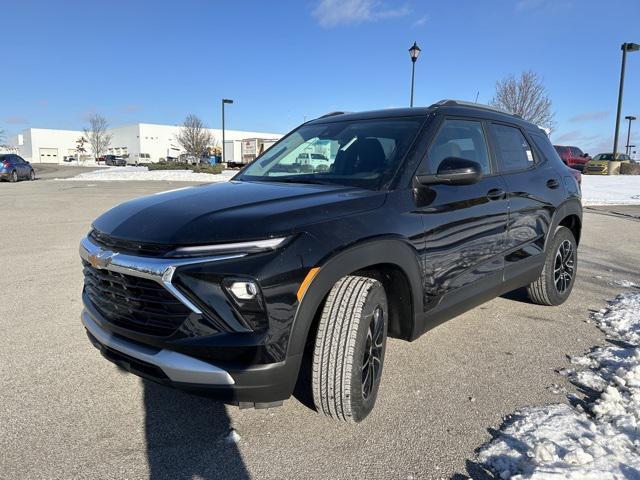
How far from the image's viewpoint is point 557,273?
4785 mm

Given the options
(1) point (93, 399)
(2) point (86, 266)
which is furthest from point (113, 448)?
(2) point (86, 266)

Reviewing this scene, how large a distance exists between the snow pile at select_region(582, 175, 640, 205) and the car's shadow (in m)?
16.4

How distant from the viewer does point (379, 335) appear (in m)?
2.76

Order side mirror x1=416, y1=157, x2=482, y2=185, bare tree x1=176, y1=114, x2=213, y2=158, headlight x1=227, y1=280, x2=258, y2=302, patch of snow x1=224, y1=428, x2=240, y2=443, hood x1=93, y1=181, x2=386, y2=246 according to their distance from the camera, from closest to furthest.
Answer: headlight x1=227, y1=280, x2=258, y2=302
hood x1=93, y1=181, x2=386, y2=246
patch of snow x1=224, y1=428, x2=240, y2=443
side mirror x1=416, y1=157, x2=482, y2=185
bare tree x1=176, y1=114, x2=213, y2=158

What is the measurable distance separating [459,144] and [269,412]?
89.7 inches

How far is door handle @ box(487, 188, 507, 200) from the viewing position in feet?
11.6

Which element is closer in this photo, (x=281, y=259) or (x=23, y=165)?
(x=281, y=259)

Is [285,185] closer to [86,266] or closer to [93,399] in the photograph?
[86,266]

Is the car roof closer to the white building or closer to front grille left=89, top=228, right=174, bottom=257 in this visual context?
front grille left=89, top=228, right=174, bottom=257

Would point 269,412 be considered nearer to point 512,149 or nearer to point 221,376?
point 221,376

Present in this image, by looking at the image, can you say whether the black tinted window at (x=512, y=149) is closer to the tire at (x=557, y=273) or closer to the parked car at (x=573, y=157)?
the tire at (x=557, y=273)

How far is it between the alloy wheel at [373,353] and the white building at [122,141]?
272ft

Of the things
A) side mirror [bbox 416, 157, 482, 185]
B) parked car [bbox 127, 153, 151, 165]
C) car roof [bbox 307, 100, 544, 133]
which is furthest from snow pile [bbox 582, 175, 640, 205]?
parked car [bbox 127, 153, 151, 165]

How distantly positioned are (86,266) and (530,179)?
11.5ft
